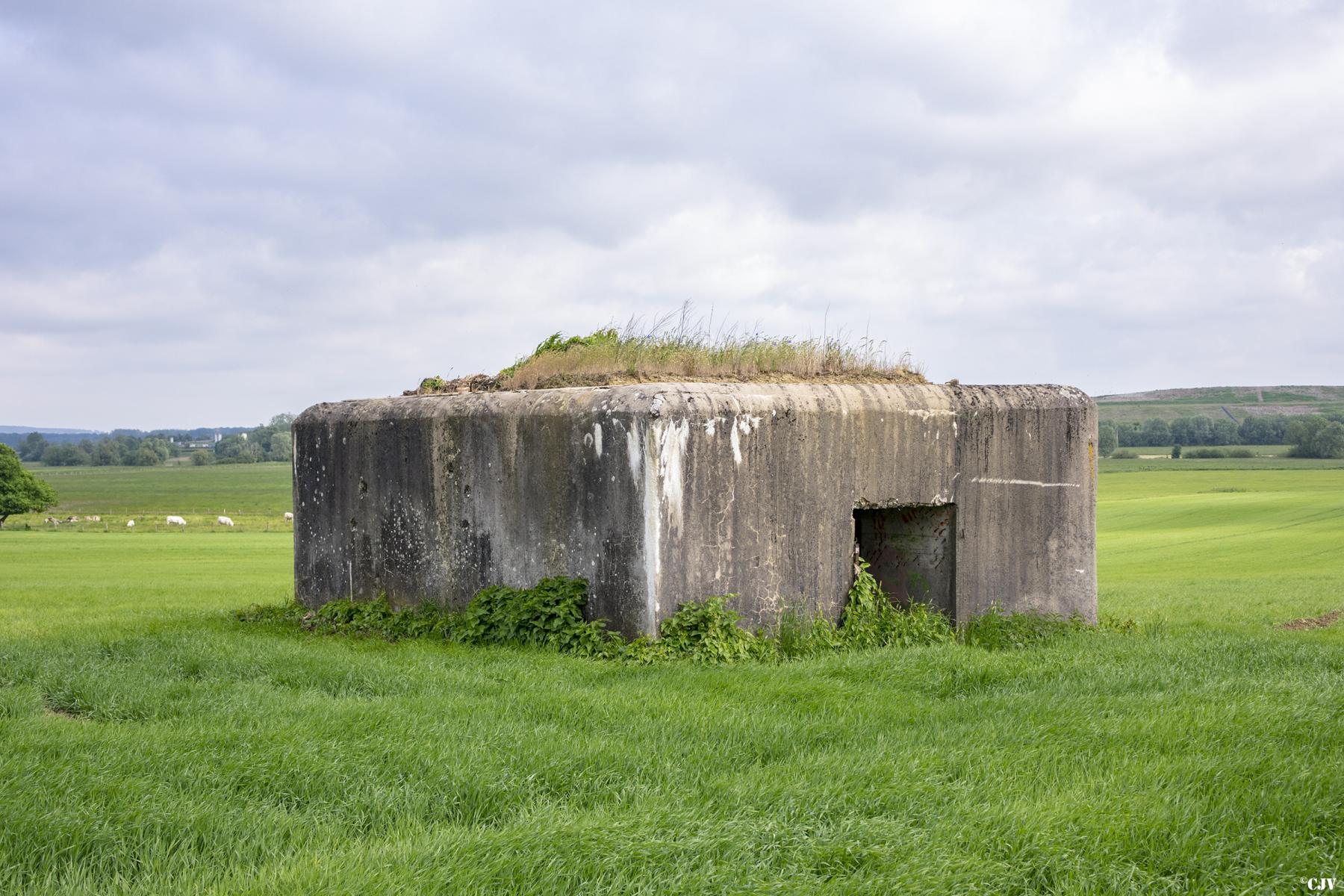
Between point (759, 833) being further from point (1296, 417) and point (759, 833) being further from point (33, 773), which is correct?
point (1296, 417)

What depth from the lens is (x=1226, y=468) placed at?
211ft

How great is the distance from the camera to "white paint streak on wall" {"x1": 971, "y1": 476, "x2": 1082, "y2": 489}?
28.2 feet

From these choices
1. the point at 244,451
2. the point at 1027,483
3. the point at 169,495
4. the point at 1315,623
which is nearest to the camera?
the point at 1027,483

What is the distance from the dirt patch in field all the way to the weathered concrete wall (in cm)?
320

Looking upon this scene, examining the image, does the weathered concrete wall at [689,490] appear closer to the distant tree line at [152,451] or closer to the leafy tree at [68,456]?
the distant tree line at [152,451]

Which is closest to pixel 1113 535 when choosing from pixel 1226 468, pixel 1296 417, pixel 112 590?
pixel 112 590

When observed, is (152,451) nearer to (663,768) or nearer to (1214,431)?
(1214,431)

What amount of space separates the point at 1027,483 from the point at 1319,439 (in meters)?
75.4

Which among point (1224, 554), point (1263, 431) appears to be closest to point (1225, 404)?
point (1263, 431)

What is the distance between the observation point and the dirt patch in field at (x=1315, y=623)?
1080 centimetres

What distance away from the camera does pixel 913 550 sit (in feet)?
29.2

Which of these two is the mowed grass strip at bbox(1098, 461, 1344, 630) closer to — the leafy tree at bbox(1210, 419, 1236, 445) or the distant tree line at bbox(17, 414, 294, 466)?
the leafy tree at bbox(1210, 419, 1236, 445)

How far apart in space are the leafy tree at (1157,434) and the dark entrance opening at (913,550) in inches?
3358

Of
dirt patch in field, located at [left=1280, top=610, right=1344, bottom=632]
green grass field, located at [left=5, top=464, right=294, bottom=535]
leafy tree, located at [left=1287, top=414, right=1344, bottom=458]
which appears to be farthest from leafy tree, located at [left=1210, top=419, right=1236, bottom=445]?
dirt patch in field, located at [left=1280, top=610, right=1344, bottom=632]
